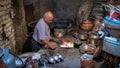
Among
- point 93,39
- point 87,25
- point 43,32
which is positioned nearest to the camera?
point 43,32

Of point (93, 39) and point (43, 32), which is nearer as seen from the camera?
point (43, 32)

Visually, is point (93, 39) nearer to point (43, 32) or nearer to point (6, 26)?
point (43, 32)

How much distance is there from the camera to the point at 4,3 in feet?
25.2

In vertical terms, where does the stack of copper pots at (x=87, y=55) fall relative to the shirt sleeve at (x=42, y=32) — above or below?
→ below

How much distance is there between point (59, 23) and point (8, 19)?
8.52ft

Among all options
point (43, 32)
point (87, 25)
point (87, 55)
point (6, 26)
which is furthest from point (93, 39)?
point (6, 26)

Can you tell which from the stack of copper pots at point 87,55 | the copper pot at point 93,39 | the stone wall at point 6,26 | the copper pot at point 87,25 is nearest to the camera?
the stack of copper pots at point 87,55

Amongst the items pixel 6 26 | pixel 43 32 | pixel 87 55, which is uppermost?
pixel 6 26

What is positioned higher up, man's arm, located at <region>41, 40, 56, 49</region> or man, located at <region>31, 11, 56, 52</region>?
man, located at <region>31, 11, 56, 52</region>

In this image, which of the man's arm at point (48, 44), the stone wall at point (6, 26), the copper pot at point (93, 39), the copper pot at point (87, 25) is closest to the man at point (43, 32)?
the man's arm at point (48, 44)

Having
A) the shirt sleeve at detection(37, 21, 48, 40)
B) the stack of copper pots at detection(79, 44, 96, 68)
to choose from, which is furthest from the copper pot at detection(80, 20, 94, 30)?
the shirt sleeve at detection(37, 21, 48, 40)

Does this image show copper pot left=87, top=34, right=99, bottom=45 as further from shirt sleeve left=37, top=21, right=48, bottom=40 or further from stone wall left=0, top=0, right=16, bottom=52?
stone wall left=0, top=0, right=16, bottom=52

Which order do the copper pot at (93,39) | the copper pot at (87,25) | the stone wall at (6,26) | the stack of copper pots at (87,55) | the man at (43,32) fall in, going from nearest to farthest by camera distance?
1. the stack of copper pots at (87,55)
2. the stone wall at (6,26)
3. the man at (43,32)
4. the copper pot at (93,39)
5. the copper pot at (87,25)

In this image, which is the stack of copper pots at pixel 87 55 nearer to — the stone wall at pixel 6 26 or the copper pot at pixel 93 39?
the copper pot at pixel 93 39
